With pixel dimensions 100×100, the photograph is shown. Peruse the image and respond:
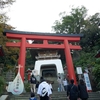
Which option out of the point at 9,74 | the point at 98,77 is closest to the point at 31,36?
the point at 9,74

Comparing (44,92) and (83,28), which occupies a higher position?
(83,28)

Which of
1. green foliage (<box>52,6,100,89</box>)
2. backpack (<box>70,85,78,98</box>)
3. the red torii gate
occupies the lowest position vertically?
backpack (<box>70,85,78,98</box>)

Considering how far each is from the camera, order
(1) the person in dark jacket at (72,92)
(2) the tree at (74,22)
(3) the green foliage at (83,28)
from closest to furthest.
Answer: (1) the person in dark jacket at (72,92) < (3) the green foliage at (83,28) < (2) the tree at (74,22)

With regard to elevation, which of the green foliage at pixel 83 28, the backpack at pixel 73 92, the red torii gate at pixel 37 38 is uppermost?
the green foliage at pixel 83 28

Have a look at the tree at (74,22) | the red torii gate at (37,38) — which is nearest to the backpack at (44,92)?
the red torii gate at (37,38)

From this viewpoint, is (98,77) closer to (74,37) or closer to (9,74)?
(74,37)

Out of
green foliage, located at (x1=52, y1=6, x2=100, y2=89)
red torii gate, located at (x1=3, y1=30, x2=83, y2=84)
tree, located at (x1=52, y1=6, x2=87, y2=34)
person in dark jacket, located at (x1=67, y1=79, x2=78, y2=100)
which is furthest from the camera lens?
tree, located at (x1=52, y1=6, x2=87, y2=34)

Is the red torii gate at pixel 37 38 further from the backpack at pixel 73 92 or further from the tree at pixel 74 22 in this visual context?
the tree at pixel 74 22

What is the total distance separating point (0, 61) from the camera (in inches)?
800

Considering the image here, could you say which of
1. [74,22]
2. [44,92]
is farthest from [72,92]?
[74,22]

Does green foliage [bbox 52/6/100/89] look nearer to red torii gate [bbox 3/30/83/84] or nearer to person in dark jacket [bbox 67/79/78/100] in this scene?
red torii gate [bbox 3/30/83/84]

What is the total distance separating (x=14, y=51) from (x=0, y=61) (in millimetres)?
2347

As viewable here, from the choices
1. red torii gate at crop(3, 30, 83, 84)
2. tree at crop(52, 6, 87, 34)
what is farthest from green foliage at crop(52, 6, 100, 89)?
red torii gate at crop(3, 30, 83, 84)

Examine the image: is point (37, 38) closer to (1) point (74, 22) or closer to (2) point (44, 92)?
(2) point (44, 92)
